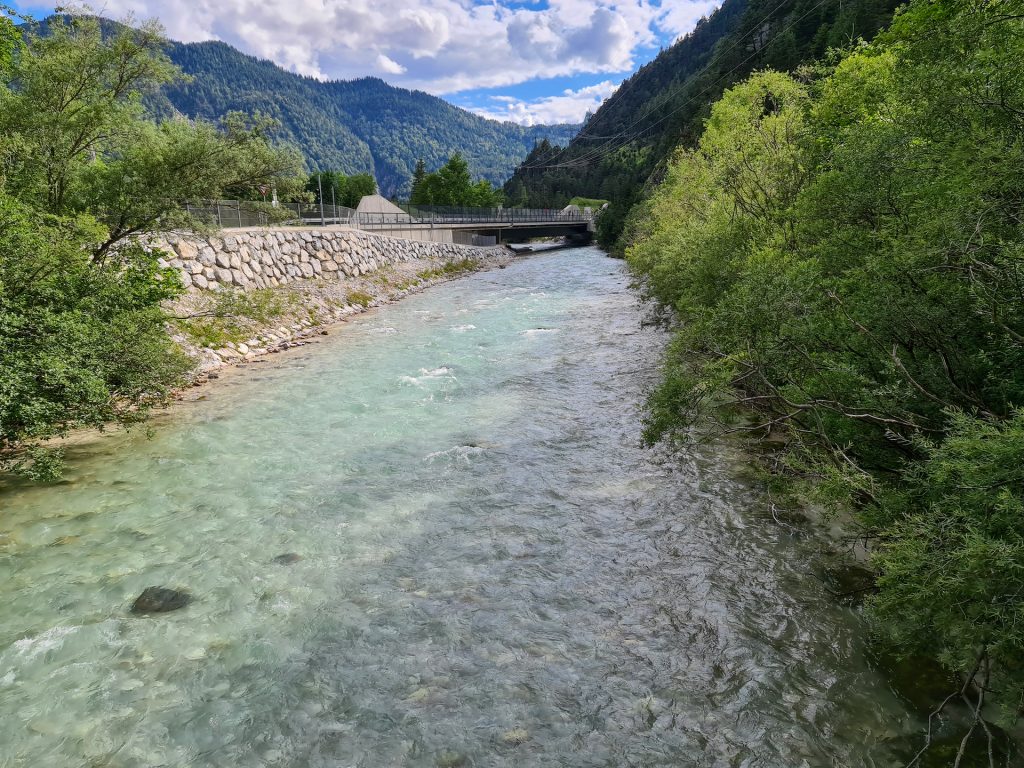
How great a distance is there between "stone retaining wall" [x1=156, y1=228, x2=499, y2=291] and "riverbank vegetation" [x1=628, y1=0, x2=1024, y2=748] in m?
22.6

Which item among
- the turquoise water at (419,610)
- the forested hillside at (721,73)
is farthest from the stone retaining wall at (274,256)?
the forested hillside at (721,73)

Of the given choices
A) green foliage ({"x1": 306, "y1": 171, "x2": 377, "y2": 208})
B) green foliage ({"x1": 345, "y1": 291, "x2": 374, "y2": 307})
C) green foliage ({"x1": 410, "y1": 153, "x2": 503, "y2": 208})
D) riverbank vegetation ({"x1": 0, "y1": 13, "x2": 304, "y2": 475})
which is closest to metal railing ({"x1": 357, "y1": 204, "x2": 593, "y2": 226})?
green foliage ({"x1": 410, "y1": 153, "x2": 503, "y2": 208})

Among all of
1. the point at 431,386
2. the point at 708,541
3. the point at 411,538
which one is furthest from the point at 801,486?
the point at 431,386

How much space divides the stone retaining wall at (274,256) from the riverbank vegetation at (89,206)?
810cm

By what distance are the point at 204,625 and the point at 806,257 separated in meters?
12.4

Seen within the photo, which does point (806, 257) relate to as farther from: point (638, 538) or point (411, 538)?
point (411, 538)

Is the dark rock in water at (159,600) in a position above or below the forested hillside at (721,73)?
below

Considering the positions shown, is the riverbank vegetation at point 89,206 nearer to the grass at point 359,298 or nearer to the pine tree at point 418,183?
the grass at point 359,298

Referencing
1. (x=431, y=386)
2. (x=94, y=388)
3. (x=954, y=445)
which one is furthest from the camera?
(x=431, y=386)

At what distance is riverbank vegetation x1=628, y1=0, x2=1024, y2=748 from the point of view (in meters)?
4.68

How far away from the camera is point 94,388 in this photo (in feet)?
35.6

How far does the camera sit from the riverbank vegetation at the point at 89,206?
429 inches

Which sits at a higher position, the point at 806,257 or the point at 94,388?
the point at 806,257

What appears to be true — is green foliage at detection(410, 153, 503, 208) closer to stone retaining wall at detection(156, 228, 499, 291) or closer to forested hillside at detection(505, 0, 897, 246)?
forested hillside at detection(505, 0, 897, 246)
